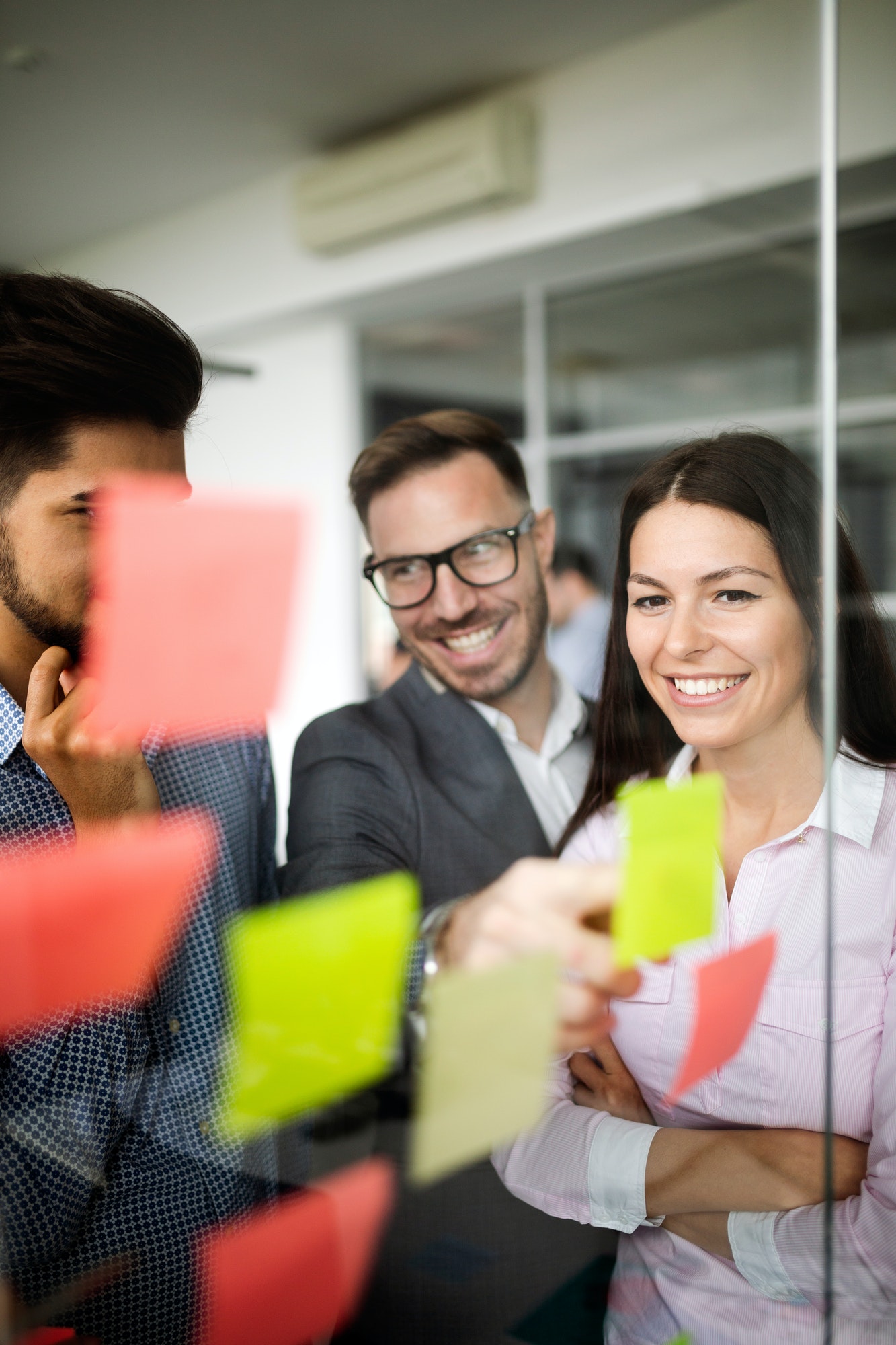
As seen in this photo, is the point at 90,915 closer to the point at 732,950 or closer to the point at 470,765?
the point at 470,765

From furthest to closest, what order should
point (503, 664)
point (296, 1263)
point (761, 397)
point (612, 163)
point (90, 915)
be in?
point (761, 397) → point (612, 163) → point (503, 664) → point (296, 1263) → point (90, 915)

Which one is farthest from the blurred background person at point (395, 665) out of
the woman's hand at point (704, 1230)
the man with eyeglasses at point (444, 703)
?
the woman's hand at point (704, 1230)

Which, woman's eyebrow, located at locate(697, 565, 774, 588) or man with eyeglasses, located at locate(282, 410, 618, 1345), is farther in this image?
woman's eyebrow, located at locate(697, 565, 774, 588)

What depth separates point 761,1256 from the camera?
83 centimetres

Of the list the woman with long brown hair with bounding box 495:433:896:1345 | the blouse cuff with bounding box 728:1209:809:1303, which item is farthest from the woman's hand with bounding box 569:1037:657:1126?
the blouse cuff with bounding box 728:1209:809:1303

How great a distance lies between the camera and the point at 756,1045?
85cm

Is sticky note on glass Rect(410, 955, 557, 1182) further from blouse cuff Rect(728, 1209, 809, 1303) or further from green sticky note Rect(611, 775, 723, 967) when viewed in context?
blouse cuff Rect(728, 1209, 809, 1303)

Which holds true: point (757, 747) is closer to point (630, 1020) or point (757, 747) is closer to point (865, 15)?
point (630, 1020)

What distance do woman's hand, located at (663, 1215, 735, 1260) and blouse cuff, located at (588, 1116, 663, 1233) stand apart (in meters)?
0.01

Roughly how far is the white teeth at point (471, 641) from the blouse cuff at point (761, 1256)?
53 cm

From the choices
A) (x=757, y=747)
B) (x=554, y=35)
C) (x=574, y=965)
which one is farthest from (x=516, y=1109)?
(x=554, y=35)

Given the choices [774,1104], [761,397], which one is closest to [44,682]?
[774,1104]

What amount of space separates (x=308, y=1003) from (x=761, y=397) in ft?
2.57

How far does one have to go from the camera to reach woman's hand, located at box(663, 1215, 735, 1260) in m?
0.81
